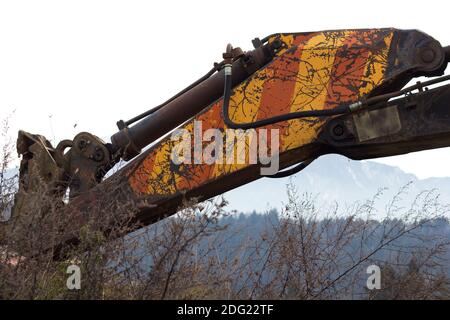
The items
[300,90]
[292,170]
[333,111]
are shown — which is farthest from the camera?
[292,170]

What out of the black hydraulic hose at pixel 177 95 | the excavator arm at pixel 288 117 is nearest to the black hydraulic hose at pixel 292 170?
the excavator arm at pixel 288 117

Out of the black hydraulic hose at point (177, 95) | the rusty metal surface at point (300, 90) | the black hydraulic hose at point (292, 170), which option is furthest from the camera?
the black hydraulic hose at point (177, 95)

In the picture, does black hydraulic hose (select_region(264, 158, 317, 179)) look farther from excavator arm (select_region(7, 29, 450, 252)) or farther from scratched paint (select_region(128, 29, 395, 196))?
scratched paint (select_region(128, 29, 395, 196))

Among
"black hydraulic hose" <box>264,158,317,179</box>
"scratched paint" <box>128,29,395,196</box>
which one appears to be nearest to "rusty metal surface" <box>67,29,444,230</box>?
"scratched paint" <box>128,29,395,196</box>

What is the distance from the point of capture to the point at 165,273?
5.15 m

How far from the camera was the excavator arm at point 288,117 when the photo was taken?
5344 millimetres

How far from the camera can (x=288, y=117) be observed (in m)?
5.35

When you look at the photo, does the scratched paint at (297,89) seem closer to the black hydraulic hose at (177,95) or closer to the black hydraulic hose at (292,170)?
the black hydraulic hose at (292,170)

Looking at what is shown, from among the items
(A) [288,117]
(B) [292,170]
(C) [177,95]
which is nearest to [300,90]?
(A) [288,117]

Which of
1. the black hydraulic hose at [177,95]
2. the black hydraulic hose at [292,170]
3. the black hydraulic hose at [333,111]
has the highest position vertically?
the black hydraulic hose at [177,95]

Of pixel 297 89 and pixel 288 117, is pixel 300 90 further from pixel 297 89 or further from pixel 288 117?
pixel 288 117

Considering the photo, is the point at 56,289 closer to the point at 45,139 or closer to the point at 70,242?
the point at 70,242

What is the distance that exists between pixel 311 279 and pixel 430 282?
1008mm
